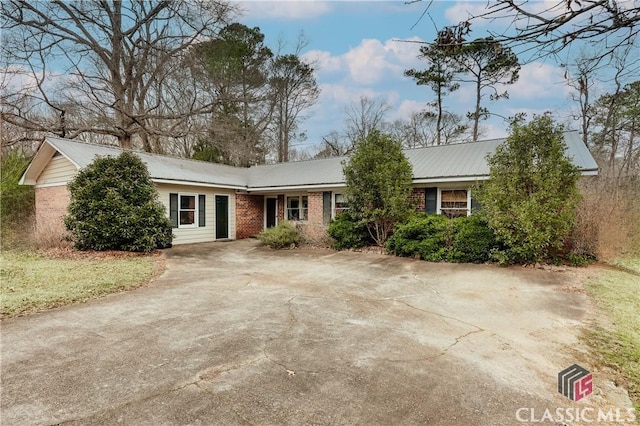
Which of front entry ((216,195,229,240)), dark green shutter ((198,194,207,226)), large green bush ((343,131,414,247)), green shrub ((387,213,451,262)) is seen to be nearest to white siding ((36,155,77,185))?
dark green shutter ((198,194,207,226))

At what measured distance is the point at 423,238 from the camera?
32.6 ft

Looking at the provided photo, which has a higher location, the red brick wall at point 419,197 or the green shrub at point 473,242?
the red brick wall at point 419,197

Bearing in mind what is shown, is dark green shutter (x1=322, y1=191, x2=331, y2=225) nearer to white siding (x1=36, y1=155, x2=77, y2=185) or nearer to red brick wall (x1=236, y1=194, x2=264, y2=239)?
red brick wall (x1=236, y1=194, x2=264, y2=239)

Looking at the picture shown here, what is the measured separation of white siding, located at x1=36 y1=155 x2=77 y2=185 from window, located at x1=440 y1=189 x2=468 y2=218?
13.5 m

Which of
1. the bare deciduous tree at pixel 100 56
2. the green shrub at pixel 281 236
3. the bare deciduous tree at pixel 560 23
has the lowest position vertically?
the green shrub at pixel 281 236

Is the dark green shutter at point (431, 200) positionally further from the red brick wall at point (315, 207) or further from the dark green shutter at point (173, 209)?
the dark green shutter at point (173, 209)

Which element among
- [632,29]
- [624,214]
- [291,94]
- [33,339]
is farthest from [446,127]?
[33,339]

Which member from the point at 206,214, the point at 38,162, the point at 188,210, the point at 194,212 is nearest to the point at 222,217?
the point at 206,214

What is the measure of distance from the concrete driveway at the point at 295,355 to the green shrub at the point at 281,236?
5560 mm

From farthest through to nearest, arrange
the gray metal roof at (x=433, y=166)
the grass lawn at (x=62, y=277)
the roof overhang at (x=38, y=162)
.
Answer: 1. the roof overhang at (x=38, y=162)
2. the gray metal roof at (x=433, y=166)
3. the grass lawn at (x=62, y=277)

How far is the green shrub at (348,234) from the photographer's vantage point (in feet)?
37.9

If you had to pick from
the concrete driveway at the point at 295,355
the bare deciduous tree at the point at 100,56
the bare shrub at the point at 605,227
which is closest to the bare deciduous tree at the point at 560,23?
the concrete driveway at the point at 295,355

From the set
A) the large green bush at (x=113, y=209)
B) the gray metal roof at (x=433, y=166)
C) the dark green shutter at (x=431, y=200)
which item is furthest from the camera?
the dark green shutter at (x=431, y=200)

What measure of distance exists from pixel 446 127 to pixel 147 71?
64.7 ft
